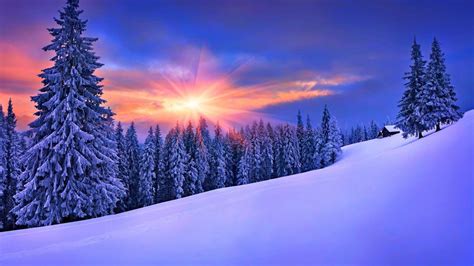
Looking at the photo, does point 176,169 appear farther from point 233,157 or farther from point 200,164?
point 233,157

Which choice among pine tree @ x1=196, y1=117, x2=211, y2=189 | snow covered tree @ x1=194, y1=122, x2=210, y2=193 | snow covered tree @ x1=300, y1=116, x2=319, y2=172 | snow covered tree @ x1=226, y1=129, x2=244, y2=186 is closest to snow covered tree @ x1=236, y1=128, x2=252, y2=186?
snow covered tree @ x1=226, y1=129, x2=244, y2=186

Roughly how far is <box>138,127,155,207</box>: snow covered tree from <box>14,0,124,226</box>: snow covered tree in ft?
103

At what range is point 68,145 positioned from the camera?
1428 centimetres

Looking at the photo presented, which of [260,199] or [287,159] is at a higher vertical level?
[287,159]

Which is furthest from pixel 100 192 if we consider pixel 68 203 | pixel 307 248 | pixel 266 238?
pixel 307 248

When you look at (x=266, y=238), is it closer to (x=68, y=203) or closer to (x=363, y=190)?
(x=363, y=190)

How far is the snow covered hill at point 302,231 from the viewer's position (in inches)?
244

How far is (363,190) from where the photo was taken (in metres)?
10.4

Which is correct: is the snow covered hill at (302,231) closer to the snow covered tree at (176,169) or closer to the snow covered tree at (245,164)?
the snow covered tree at (176,169)

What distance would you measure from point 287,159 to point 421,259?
61.6m

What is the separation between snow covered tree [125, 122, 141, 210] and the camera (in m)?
44.4

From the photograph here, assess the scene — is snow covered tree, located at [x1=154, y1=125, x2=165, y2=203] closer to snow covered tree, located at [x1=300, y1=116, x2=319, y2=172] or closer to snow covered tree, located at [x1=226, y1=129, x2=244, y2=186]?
snow covered tree, located at [x1=226, y1=129, x2=244, y2=186]

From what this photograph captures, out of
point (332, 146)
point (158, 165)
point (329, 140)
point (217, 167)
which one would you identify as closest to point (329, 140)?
point (329, 140)

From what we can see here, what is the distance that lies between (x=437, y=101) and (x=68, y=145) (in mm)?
38318
